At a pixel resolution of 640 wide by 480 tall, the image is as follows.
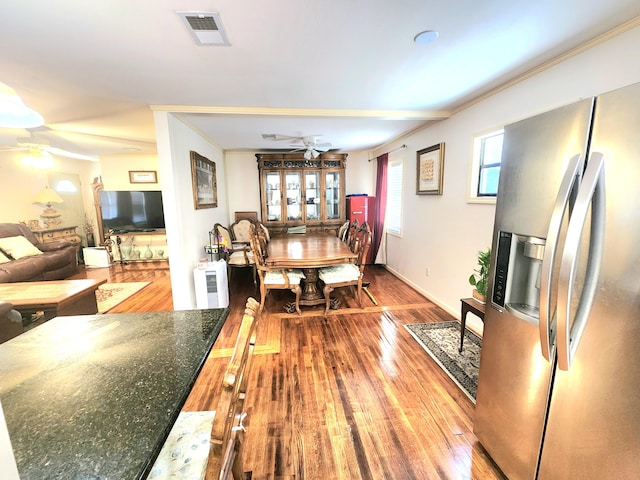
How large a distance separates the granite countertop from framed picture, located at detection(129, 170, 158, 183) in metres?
5.32

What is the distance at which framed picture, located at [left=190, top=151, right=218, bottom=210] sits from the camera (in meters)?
3.29

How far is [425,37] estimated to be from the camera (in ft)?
5.12

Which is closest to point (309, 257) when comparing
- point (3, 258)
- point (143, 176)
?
point (3, 258)

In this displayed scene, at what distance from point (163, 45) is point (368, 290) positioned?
348 cm

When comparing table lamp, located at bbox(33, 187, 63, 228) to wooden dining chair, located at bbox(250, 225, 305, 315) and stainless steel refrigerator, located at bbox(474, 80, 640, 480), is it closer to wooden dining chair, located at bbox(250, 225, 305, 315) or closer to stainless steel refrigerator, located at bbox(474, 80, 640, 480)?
wooden dining chair, located at bbox(250, 225, 305, 315)

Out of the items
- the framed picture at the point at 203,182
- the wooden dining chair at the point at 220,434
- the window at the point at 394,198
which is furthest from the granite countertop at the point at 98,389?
the window at the point at 394,198

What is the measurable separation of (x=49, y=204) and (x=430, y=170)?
7.30 m

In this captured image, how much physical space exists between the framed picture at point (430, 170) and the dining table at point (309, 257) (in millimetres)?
1316

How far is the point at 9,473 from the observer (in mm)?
377

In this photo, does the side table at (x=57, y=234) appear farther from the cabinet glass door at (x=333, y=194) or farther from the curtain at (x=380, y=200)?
the curtain at (x=380, y=200)

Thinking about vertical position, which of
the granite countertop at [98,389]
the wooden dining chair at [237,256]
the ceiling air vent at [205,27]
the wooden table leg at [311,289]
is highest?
the ceiling air vent at [205,27]

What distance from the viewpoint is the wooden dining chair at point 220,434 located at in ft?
1.98

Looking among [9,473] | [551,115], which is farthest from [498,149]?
[9,473]

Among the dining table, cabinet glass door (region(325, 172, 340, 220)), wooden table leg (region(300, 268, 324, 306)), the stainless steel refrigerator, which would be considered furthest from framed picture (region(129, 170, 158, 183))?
the stainless steel refrigerator
